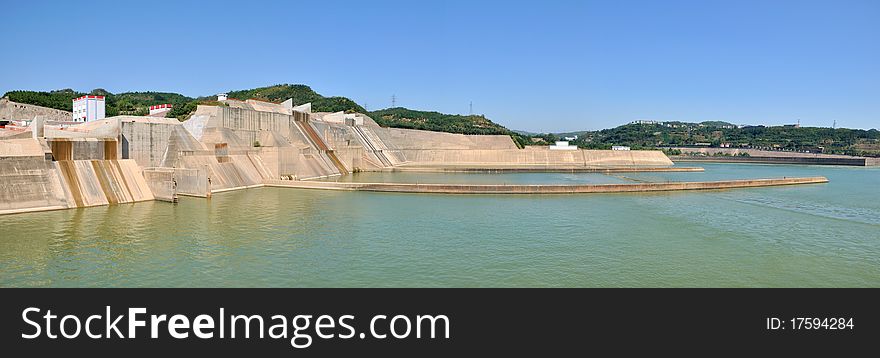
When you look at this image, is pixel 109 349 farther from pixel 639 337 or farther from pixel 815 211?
pixel 815 211

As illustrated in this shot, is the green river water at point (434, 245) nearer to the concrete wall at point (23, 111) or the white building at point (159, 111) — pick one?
the white building at point (159, 111)

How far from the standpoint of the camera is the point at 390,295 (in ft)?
26.2

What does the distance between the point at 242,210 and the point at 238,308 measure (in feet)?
36.3

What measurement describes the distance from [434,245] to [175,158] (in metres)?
15.3

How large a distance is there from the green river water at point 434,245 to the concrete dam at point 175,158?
39.3 inches

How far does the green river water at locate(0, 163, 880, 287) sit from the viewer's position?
9.39 m

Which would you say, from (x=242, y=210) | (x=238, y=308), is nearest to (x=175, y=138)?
(x=242, y=210)

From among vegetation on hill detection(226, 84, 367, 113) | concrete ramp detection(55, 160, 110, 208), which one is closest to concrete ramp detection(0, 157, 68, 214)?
concrete ramp detection(55, 160, 110, 208)

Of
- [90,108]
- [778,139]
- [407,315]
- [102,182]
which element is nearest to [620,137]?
[778,139]

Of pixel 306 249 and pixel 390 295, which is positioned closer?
pixel 390 295

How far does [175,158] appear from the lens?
877 inches

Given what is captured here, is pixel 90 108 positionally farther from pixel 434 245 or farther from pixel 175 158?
pixel 434 245

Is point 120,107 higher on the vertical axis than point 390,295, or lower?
higher

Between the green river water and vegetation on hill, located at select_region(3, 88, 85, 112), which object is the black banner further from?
vegetation on hill, located at select_region(3, 88, 85, 112)
